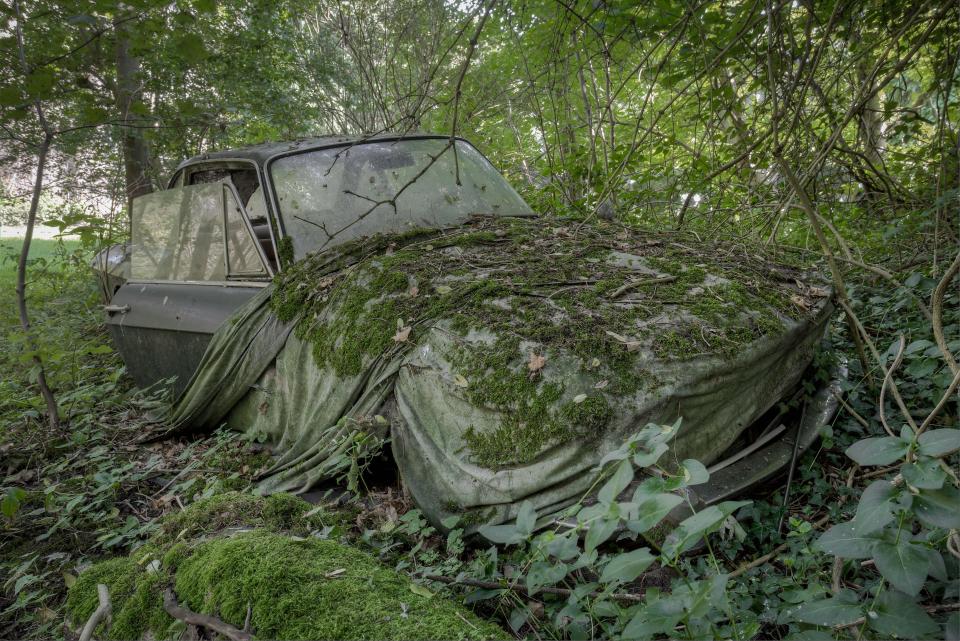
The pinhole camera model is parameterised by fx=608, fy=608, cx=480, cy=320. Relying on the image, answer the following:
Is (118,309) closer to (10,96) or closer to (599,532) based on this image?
(10,96)

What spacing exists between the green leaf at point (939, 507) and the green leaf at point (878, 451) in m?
0.09

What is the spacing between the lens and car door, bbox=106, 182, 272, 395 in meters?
4.00

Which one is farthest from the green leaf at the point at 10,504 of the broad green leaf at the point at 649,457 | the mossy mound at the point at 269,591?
the broad green leaf at the point at 649,457

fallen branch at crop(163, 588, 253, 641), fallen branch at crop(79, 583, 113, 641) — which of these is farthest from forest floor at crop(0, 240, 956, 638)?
fallen branch at crop(163, 588, 253, 641)

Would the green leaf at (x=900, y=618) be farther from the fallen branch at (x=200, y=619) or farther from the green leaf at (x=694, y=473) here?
the fallen branch at (x=200, y=619)

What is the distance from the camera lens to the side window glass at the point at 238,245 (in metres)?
3.93

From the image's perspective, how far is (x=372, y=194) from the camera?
4062 mm

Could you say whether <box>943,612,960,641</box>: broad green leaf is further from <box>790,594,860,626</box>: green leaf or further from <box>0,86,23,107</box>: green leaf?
<box>0,86,23,107</box>: green leaf

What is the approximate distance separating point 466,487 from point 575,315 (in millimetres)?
834

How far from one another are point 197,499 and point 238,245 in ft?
5.90

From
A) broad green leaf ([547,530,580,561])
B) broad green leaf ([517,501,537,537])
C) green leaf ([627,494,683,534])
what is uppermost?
green leaf ([627,494,683,534])

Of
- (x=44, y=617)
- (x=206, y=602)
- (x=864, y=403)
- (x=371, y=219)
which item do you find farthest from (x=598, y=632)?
(x=371, y=219)

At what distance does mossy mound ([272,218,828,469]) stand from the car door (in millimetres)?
632

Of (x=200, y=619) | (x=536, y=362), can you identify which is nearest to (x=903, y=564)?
(x=536, y=362)
